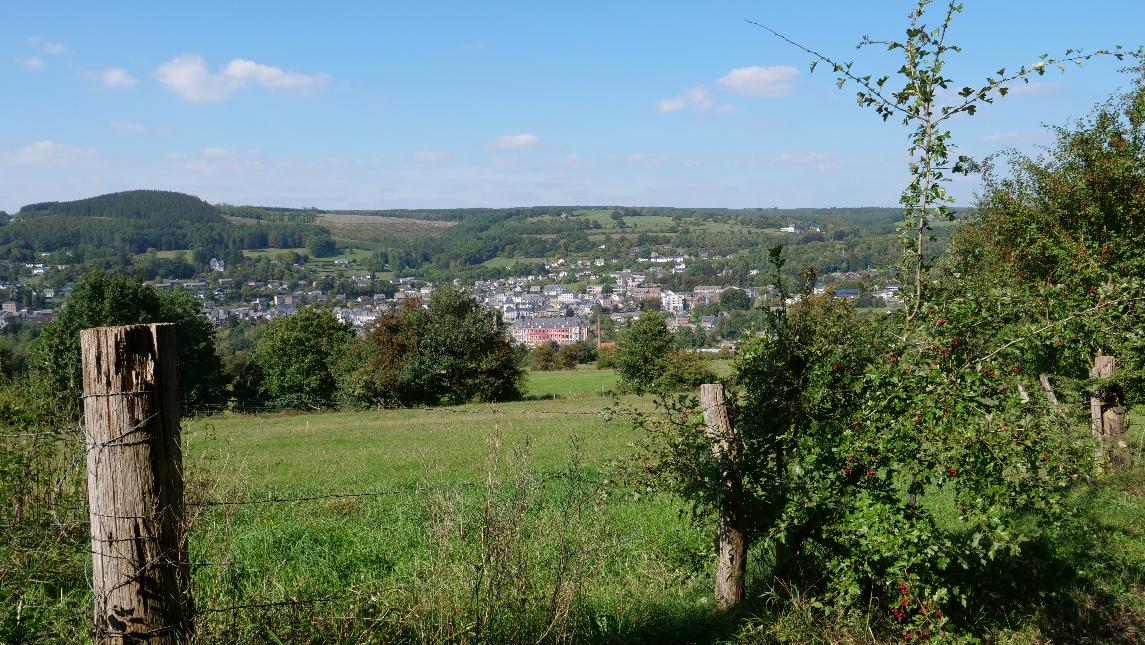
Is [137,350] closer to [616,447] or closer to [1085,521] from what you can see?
[1085,521]

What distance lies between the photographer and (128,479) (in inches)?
120

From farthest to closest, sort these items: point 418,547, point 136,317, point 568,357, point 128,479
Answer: point 568,357 < point 136,317 < point 418,547 < point 128,479

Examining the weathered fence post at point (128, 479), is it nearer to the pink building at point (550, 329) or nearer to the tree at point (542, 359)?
the tree at point (542, 359)

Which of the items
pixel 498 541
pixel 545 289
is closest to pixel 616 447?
pixel 498 541

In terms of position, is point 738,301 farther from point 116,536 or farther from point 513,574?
point 116,536

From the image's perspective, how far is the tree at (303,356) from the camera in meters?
53.8

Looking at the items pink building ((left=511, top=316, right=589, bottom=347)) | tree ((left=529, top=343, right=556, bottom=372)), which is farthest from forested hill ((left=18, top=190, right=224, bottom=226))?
tree ((left=529, top=343, right=556, bottom=372))

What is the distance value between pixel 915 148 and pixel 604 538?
13.0 feet

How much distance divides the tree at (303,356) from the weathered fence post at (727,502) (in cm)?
4958

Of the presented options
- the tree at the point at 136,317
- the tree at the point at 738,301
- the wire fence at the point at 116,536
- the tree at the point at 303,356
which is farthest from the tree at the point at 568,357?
the wire fence at the point at 116,536

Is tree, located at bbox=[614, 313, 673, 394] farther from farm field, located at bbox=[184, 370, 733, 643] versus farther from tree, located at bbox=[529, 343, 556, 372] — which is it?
farm field, located at bbox=[184, 370, 733, 643]

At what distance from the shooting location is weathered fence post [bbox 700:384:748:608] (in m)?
4.90

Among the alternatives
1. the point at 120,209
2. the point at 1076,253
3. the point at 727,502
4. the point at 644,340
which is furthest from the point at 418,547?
the point at 120,209

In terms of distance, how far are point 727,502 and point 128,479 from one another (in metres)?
3.42
